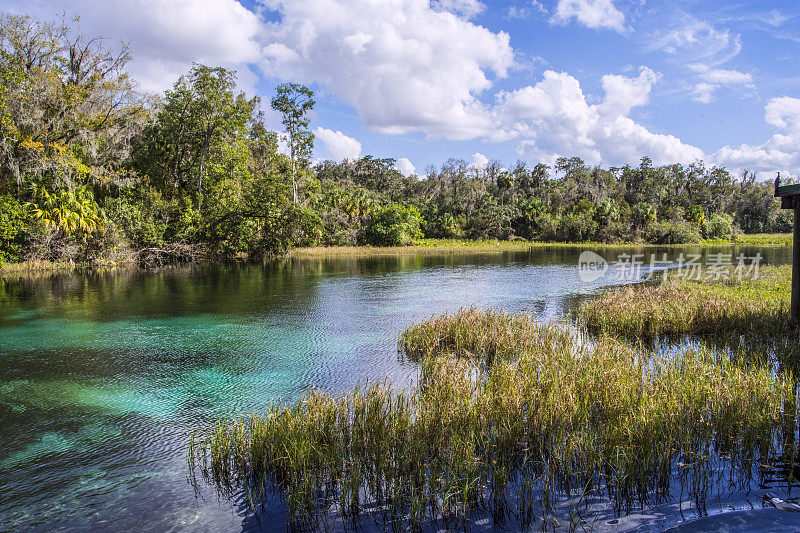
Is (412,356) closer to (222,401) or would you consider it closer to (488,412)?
(222,401)

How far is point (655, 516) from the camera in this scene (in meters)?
4.75

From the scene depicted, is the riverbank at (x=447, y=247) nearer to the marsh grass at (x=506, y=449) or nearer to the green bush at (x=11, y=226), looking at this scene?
the green bush at (x=11, y=226)

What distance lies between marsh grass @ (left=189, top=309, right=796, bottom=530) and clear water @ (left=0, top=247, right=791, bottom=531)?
0.52 meters

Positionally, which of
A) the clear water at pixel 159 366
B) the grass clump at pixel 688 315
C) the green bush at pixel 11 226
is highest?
the green bush at pixel 11 226

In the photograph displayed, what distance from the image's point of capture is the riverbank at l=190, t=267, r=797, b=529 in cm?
491

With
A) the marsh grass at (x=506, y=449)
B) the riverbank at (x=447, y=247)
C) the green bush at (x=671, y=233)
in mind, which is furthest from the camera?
the green bush at (x=671, y=233)

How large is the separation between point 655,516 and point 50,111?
3167cm

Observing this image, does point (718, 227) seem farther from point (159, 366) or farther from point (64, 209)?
point (159, 366)

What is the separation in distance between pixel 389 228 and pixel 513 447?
48321 mm

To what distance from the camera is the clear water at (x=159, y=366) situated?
542 centimetres

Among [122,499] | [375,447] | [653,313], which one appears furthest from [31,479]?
[653,313]

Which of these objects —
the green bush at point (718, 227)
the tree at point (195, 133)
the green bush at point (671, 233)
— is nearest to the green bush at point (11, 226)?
the tree at point (195, 133)

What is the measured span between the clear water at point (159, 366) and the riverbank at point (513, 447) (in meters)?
0.49

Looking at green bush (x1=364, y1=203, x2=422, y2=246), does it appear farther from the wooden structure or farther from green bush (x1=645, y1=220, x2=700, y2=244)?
the wooden structure
